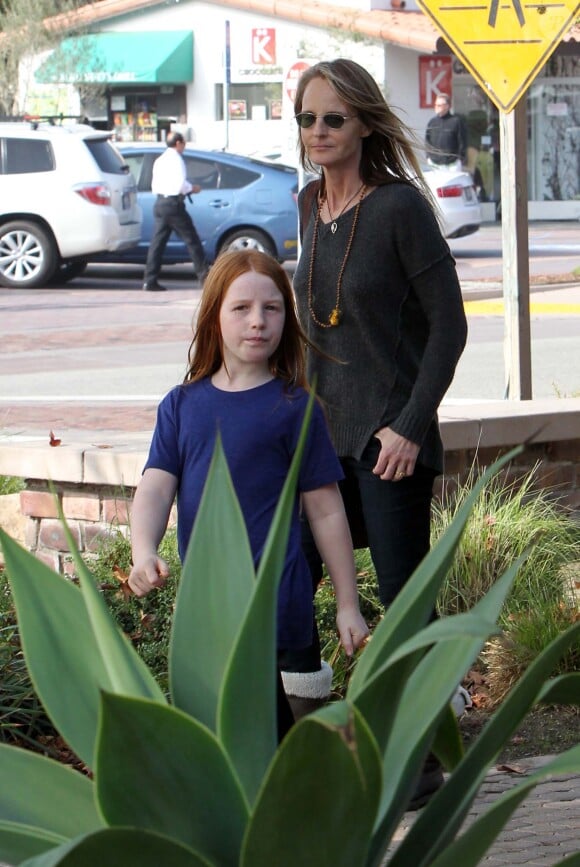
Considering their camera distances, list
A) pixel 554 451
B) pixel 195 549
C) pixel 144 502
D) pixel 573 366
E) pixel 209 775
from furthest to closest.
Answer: pixel 573 366
pixel 554 451
pixel 144 502
pixel 195 549
pixel 209 775

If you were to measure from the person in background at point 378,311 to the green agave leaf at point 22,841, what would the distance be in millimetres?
1806

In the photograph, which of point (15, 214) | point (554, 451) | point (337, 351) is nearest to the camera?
point (337, 351)

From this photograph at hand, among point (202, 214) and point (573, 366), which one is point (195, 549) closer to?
point (573, 366)

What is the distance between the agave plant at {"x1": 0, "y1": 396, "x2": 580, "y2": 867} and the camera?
1.79 meters

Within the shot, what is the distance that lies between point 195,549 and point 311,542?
1.63 m

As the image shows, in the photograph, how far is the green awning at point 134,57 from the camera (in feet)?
114

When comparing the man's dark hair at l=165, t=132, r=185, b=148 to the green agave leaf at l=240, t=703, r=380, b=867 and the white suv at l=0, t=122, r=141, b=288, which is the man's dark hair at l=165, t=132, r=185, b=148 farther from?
the green agave leaf at l=240, t=703, r=380, b=867

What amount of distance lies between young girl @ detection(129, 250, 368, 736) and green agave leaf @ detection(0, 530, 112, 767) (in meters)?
1.00

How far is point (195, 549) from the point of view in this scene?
84.6 inches

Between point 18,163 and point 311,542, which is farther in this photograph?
point 18,163

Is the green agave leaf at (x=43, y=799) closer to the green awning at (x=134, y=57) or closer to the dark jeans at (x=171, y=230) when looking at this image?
the dark jeans at (x=171, y=230)

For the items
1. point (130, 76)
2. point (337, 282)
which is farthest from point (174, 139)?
point (130, 76)

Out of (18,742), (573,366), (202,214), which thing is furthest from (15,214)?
(18,742)

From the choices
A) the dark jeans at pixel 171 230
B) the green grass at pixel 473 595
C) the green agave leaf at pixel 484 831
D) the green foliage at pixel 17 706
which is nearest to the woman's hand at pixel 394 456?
the green grass at pixel 473 595
